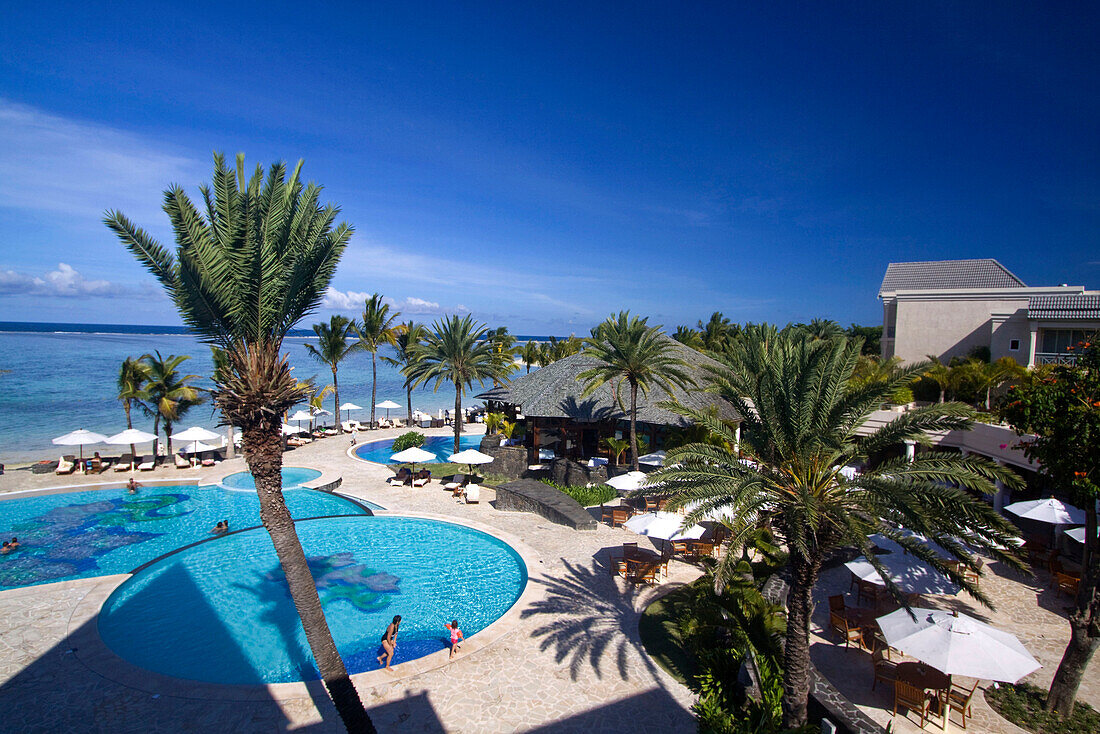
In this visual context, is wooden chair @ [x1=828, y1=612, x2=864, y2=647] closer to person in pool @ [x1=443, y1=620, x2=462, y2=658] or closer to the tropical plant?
the tropical plant

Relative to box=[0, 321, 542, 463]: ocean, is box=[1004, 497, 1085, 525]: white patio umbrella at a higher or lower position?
higher

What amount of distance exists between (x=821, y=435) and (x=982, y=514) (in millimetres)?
2184

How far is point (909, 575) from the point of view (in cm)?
1132

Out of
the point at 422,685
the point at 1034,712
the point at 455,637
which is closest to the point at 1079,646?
the point at 1034,712

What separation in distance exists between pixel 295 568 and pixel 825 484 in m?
8.43

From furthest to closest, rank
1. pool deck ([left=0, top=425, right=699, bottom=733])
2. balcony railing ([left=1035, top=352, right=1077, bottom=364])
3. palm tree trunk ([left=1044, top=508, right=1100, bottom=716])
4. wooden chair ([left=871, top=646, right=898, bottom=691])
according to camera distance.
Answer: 1. balcony railing ([left=1035, top=352, right=1077, bottom=364])
2. wooden chair ([left=871, top=646, right=898, bottom=691])
3. palm tree trunk ([left=1044, top=508, right=1100, bottom=716])
4. pool deck ([left=0, top=425, right=699, bottom=733])

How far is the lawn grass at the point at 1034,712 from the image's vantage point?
8.43m

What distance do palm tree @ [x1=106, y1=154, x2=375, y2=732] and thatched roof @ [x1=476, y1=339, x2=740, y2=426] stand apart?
15.6m

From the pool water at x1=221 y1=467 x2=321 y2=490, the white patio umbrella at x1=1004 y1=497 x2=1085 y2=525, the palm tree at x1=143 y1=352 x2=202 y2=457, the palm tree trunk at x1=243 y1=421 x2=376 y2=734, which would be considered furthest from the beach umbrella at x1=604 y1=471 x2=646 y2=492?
the palm tree at x1=143 y1=352 x2=202 y2=457

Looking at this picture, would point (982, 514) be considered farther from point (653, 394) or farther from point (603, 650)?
point (653, 394)

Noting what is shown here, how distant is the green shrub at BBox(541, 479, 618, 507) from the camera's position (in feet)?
66.5

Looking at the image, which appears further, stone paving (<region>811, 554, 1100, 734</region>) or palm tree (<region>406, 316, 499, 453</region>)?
palm tree (<region>406, 316, 499, 453</region>)

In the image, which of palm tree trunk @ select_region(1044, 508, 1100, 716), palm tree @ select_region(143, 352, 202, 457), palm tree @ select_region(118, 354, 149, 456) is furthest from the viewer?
palm tree @ select_region(143, 352, 202, 457)

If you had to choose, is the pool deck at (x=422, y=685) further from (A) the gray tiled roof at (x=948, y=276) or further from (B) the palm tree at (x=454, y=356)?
(A) the gray tiled roof at (x=948, y=276)
